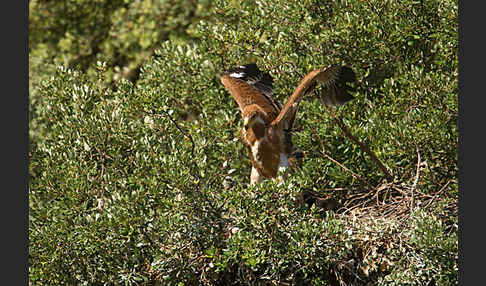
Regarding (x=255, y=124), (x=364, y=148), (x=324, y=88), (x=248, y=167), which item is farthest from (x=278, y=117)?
(x=248, y=167)

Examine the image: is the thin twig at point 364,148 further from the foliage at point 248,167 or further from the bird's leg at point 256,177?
the bird's leg at point 256,177

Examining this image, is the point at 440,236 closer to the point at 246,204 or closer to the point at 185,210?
the point at 246,204

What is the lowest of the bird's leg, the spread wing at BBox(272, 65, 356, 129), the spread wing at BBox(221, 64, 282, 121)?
the bird's leg

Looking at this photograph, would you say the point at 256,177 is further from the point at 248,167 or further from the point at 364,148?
the point at 364,148

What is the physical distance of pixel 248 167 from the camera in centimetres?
597

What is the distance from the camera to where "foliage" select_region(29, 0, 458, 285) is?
452 centimetres

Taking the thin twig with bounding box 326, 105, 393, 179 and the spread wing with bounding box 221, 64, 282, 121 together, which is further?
the spread wing with bounding box 221, 64, 282, 121

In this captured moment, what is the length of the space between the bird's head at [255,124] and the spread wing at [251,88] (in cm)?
12

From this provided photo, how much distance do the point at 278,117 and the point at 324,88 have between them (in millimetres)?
409

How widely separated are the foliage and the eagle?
17 cm

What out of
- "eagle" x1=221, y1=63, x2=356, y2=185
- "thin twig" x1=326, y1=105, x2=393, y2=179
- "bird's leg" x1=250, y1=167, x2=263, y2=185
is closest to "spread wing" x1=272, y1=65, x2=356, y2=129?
"eagle" x1=221, y1=63, x2=356, y2=185

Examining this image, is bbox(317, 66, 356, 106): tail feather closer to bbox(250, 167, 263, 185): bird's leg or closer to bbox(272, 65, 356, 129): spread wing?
bbox(272, 65, 356, 129): spread wing

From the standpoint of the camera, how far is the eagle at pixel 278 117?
4.99 m

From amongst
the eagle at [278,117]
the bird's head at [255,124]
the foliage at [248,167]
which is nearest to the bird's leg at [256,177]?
the eagle at [278,117]
